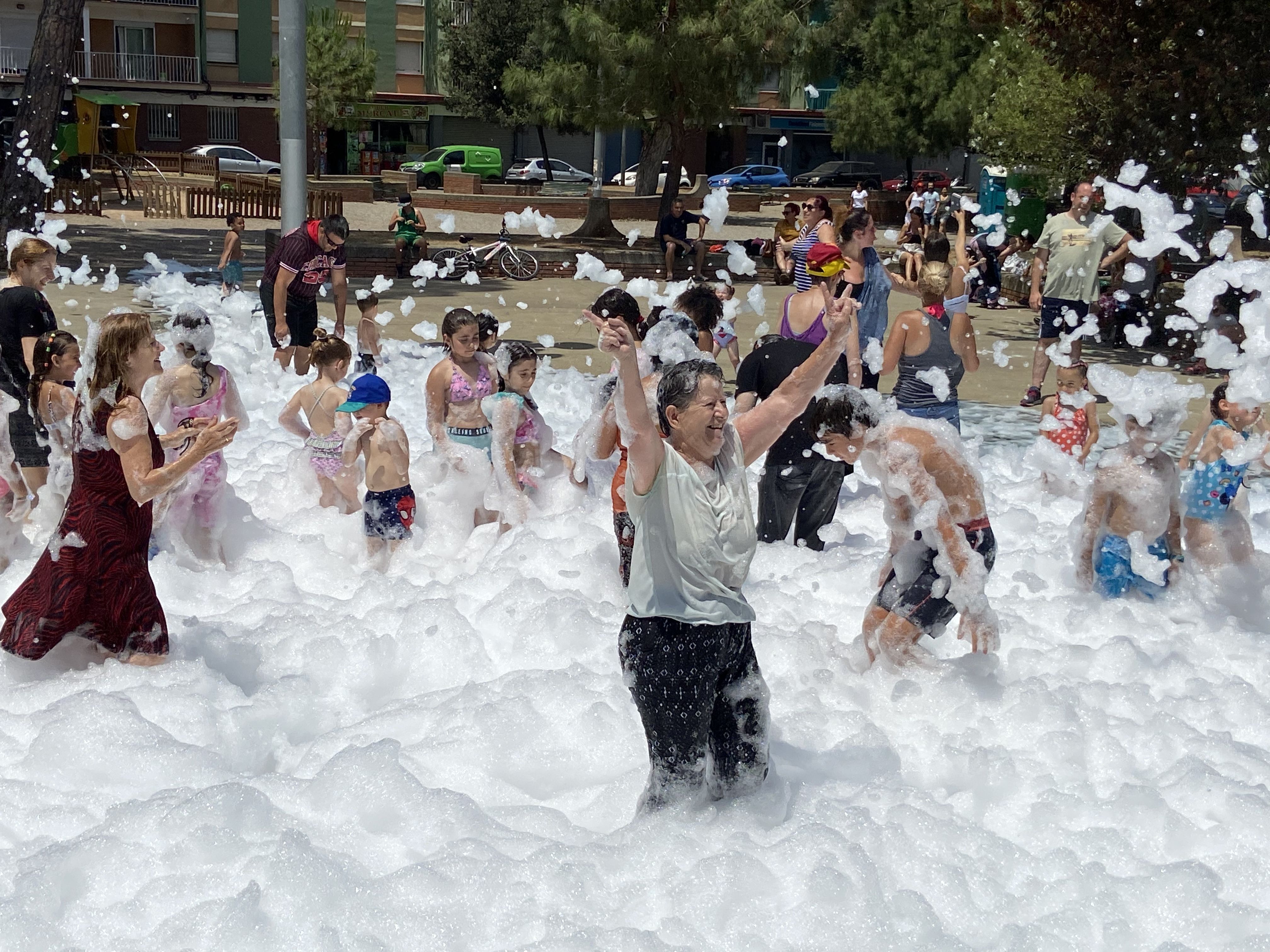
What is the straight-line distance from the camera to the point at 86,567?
194 inches

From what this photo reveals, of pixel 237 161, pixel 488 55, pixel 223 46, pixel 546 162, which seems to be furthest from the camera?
pixel 223 46

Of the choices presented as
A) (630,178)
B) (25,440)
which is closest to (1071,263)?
(25,440)

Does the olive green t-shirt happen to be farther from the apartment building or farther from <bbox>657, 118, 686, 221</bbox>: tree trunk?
the apartment building

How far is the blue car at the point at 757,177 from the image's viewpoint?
45125 mm

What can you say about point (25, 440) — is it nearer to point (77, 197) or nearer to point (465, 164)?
point (77, 197)

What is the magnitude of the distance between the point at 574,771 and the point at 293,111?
1026 cm

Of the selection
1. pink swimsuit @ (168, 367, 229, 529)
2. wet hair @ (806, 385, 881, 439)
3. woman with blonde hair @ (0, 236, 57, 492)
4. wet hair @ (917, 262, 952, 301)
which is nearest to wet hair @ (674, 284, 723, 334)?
wet hair @ (917, 262, 952, 301)

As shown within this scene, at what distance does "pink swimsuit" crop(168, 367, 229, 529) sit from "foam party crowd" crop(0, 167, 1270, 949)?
0.02 meters

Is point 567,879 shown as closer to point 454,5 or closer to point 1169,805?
point 1169,805

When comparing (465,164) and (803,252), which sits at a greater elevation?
(465,164)

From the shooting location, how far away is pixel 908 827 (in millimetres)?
4539

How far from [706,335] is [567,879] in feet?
11.6

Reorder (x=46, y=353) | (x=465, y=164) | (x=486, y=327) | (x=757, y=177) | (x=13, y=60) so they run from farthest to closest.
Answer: (x=757, y=177), (x=13, y=60), (x=465, y=164), (x=486, y=327), (x=46, y=353)

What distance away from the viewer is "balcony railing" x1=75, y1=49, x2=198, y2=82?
159 ft
